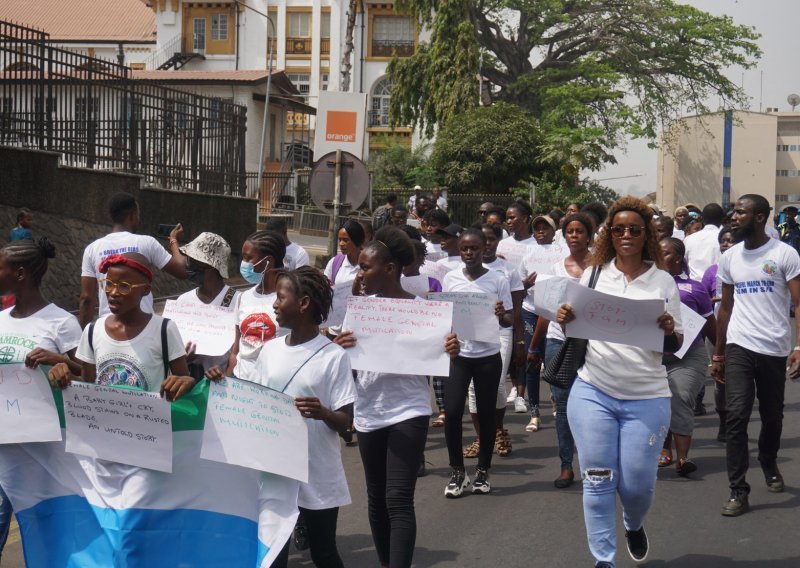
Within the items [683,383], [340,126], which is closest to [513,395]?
[683,383]

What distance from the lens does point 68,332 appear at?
505cm

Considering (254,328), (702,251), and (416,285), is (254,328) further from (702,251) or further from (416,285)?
(702,251)

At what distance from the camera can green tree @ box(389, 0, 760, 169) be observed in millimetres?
42625

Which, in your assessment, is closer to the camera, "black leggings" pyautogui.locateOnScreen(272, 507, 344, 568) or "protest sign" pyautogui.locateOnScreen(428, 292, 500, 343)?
"black leggings" pyautogui.locateOnScreen(272, 507, 344, 568)

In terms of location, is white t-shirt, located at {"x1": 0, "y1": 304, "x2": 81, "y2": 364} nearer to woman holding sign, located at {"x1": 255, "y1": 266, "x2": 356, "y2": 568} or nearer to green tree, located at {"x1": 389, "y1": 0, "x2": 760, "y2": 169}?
woman holding sign, located at {"x1": 255, "y1": 266, "x2": 356, "y2": 568}

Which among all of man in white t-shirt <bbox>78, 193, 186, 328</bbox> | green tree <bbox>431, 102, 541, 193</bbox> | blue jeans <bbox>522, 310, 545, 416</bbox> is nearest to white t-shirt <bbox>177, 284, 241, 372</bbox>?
man in white t-shirt <bbox>78, 193, 186, 328</bbox>

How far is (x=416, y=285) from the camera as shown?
716cm

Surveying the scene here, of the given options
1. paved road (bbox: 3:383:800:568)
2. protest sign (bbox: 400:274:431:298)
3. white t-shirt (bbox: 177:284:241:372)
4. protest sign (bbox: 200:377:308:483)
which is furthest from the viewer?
protest sign (bbox: 400:274:431:298)

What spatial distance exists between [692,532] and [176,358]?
142 inches

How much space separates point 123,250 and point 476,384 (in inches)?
106

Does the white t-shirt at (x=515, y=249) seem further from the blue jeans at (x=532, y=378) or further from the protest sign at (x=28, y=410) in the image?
the protest sign at (x=28, y=410)

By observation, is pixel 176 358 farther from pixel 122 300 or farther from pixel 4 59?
pixel 4 59

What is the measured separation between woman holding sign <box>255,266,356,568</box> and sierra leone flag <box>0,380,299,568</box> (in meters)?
0.15

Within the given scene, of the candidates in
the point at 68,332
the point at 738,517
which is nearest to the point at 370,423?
the point at 68,332
